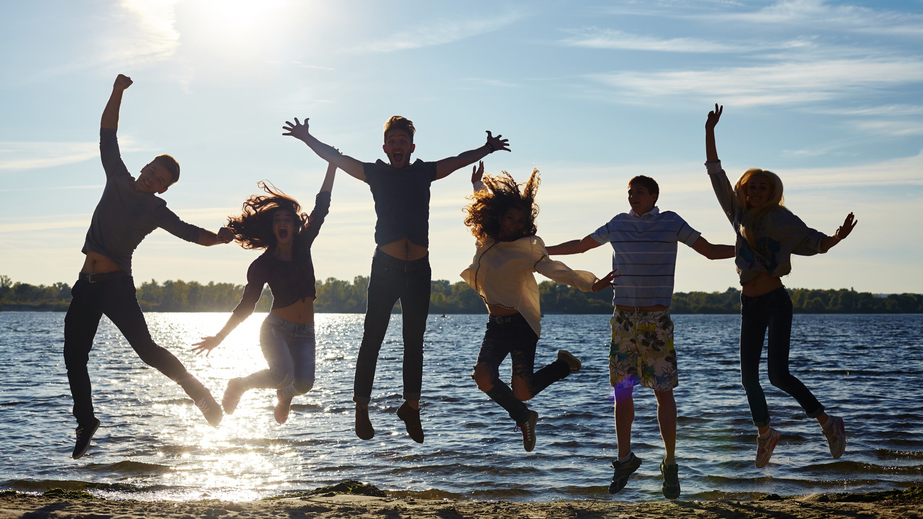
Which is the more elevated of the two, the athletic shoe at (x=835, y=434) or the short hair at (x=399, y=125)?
the short hair at (x=399, y=125)

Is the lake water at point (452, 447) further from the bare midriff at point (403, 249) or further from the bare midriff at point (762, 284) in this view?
the bare midriff at point (403, 249)

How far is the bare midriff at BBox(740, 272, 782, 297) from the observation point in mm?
7309

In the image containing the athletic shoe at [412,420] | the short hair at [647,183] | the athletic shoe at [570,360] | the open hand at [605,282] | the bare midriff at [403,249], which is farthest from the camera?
the athletic shoe at [570,360]

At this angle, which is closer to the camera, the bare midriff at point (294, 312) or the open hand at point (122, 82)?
the open hand at point (122, 82)

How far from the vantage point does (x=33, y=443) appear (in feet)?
64.5

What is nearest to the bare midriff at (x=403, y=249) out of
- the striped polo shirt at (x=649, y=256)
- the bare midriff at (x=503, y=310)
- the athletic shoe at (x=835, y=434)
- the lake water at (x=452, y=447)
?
the bare midriff at (x=503, y=310)

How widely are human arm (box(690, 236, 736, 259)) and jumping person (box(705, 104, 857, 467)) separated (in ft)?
0.59

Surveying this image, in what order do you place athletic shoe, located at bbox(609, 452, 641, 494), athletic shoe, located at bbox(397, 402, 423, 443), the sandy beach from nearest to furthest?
athletic shoe, located at bbox(609, 452, 641, 494), athletic shoe, located at bbox(397, 402, 423, 443), the sandy beach

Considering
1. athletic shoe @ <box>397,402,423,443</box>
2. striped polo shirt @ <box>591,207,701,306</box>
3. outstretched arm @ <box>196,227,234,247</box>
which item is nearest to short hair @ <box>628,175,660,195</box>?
striped polo shirt @ <box>591,207,701,306</box>

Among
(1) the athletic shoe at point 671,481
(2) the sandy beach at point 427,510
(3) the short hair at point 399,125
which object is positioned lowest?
(2) the sandy beach at point 427,510

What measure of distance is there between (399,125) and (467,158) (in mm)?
843

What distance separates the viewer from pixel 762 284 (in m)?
7.34

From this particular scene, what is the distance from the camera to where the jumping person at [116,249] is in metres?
7.48

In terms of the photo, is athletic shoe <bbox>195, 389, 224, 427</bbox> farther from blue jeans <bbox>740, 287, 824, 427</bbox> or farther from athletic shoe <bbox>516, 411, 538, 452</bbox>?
blue jeans <bbox>740, 287, 824, 427</bbox>
